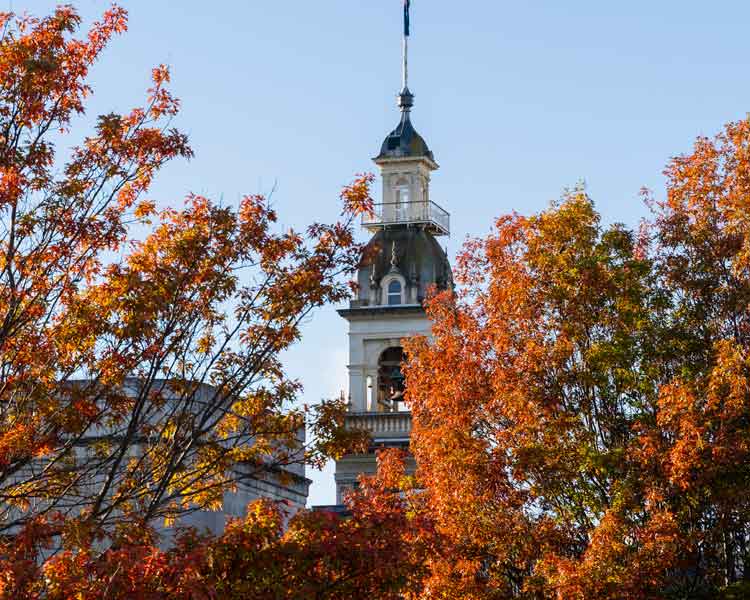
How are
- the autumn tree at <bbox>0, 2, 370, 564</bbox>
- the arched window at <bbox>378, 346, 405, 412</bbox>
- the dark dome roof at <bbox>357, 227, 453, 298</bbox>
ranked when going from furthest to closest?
the dark dome roof at <bbox>357, 227, 453, 298</bbox>, the arched window at <bbox>378, 346, 405, 412</bbox>, the autumn tree at <bbox>0, 2, 370, 564</bbox>

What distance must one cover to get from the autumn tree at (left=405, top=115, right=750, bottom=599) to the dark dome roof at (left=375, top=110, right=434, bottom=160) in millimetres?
31990

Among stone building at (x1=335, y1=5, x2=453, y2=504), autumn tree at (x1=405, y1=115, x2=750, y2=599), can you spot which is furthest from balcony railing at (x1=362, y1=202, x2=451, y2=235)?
autumn tree at (x1=405, y1=115, x2=750, y2=599)

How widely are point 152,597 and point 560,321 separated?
1528 centimetres

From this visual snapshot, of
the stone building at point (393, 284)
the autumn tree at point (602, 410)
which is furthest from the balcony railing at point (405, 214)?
the autumn tree at point (602, 410)

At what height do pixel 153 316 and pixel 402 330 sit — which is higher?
pixel 402 330

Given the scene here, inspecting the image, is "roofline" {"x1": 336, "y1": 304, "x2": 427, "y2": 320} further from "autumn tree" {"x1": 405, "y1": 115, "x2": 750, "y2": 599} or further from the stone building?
"autumn tree" {"x1": 405, "y1": 115, "x2": 750, "y2": 599}

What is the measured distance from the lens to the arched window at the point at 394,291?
6362cm

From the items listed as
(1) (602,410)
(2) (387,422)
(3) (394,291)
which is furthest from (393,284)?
(1) (602,410)

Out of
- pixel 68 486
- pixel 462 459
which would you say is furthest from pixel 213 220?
pixel 462 459

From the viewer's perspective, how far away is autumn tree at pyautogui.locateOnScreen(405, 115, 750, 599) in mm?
29047

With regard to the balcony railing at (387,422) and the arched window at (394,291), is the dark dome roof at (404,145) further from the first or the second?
the balcony railing at (387,422)

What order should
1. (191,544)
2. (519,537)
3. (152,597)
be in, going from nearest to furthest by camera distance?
(152,597) < (191,544) < (519,537)

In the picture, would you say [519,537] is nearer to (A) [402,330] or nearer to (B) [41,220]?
(B) [41,220]

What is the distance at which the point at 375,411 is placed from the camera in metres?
61.0
